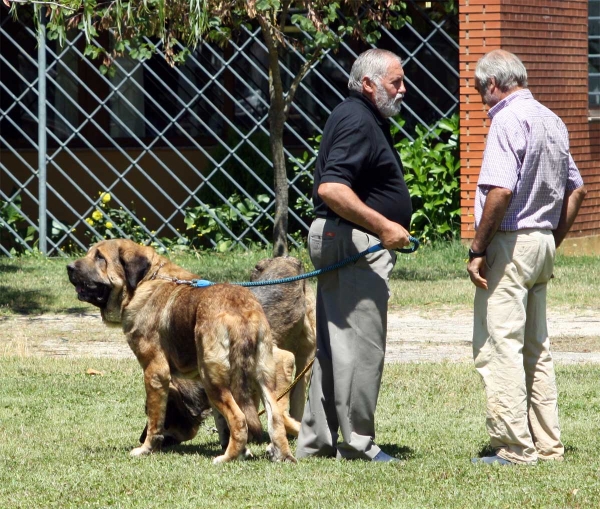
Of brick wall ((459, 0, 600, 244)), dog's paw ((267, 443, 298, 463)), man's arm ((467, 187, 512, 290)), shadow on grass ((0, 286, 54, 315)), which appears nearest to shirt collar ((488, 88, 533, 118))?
man's arm ((467, 187, 512, 290))

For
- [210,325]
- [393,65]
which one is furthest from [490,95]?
[210,325]

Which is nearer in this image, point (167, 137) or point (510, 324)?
point (510, 324)

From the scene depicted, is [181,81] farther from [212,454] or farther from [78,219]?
[212,454]

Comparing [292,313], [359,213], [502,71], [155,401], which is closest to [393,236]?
[359,213]

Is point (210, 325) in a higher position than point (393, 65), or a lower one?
lower

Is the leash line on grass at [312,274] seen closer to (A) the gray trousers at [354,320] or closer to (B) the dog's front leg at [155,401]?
(A) the gray trousers at [354,320]

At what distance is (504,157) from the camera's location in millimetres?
5324

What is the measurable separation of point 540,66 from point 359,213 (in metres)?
9.40

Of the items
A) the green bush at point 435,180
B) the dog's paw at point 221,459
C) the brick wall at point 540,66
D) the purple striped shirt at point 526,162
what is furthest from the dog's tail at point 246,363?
the green bush at point 435,180

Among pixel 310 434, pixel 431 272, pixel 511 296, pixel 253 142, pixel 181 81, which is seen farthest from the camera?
pixel 181 81

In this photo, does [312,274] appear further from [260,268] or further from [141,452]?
[141,452]

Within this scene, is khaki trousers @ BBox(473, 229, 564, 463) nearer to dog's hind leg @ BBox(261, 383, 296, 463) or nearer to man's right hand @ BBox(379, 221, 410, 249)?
man's right hand @ BBox(379, 221, 410, 249)

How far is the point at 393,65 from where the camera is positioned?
548cm

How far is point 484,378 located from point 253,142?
10.4 m
